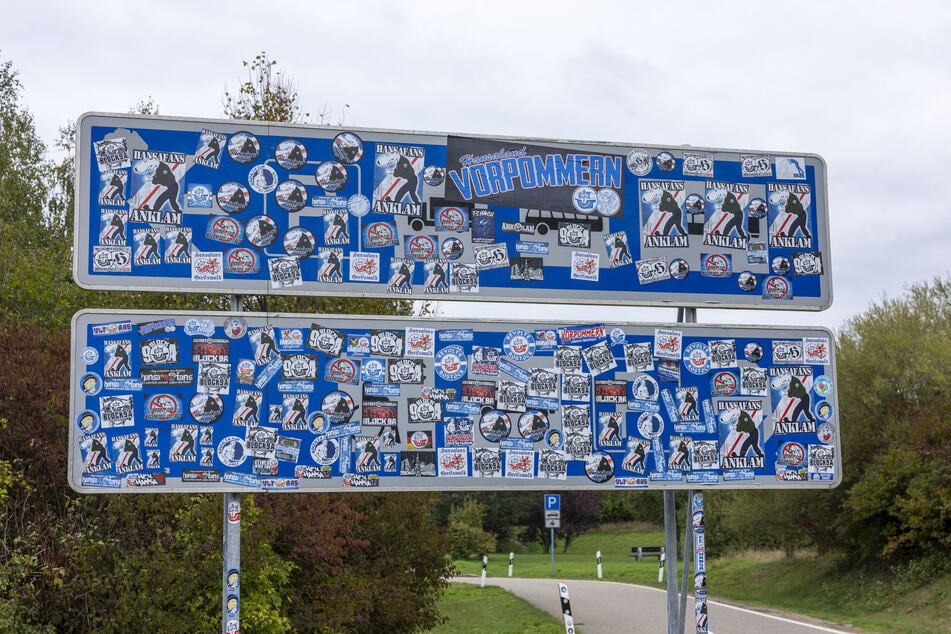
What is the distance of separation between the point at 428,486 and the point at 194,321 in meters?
2.02

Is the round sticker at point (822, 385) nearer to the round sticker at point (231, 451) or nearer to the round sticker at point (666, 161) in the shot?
the round sticker at point (666, 161)

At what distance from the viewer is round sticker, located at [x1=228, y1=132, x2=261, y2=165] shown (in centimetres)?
711

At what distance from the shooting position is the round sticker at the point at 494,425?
7188 mm

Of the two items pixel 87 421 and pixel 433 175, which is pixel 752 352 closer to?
pixel 433 175

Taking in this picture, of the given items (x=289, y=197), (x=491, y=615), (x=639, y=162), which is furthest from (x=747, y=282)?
(x=491, y=615)

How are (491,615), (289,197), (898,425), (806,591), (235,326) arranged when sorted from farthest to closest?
(806,591), (898,425), (491,615), (289,197), (235,326)

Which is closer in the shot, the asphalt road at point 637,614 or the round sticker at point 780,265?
the round sticker at point 780,265

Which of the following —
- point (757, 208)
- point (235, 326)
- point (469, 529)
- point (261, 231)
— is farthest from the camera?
point (469, 529)

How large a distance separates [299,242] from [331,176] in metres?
0.56

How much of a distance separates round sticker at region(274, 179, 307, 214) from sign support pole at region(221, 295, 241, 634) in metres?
2.07

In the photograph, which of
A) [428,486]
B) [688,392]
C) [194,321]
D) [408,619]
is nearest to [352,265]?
[194,321]

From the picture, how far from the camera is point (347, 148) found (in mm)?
7266

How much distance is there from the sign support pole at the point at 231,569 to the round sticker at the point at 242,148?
7.85 feet

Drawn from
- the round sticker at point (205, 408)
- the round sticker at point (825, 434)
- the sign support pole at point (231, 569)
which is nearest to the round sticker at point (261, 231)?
the round sticker at point (205, 408)
